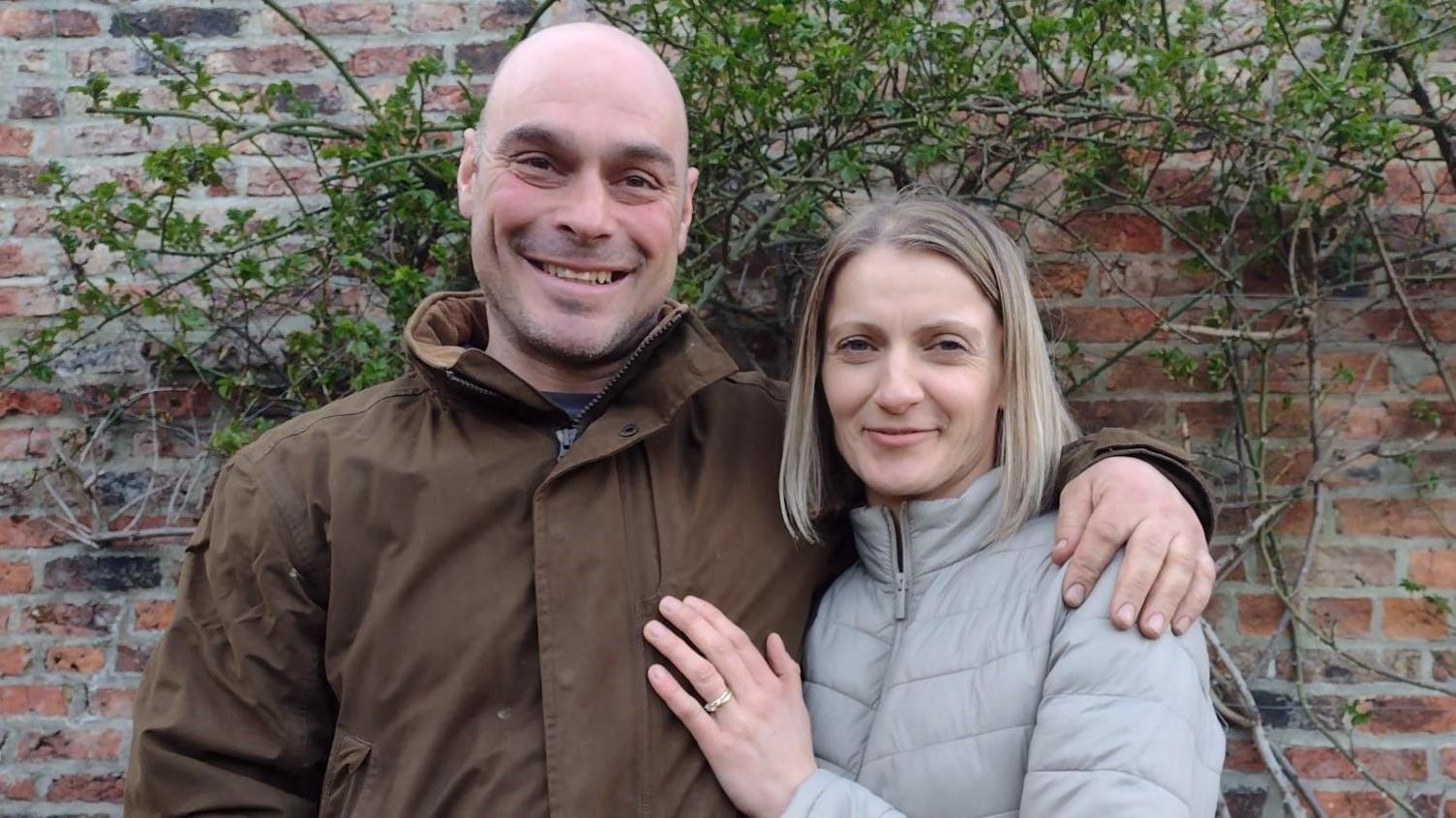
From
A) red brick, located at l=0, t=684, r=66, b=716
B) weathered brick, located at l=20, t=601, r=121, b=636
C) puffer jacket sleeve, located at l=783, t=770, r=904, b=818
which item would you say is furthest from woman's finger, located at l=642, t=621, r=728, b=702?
red brick, located at l=0, t=684, r=66, b=716

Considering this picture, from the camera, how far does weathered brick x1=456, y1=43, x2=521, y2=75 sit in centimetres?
271

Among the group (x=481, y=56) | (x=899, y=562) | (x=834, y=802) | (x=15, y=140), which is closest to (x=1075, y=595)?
(x=899, y=562)

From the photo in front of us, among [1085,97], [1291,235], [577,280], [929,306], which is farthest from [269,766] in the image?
[1291,235]

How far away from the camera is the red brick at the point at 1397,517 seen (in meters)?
2.56

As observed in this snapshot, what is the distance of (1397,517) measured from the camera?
8.46 feet

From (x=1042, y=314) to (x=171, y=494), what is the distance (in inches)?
84.6

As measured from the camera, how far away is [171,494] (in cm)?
271

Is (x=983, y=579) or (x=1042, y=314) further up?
(x=1042, y=314)

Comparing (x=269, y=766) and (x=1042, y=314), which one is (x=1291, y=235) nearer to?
(x=1042, y=314)

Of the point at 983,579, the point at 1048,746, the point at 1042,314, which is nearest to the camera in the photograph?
the point at 1048,746

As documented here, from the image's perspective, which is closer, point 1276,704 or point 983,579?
point 983,579

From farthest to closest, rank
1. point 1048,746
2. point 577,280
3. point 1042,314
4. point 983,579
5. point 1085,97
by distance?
point 1042,314 → point 1085,97 → point 577,280 → point 983,579 → point 1048,746

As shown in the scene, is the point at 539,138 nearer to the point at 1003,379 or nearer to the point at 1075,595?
the point at 1003,379

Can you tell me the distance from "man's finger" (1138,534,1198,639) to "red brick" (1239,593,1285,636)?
131cm
